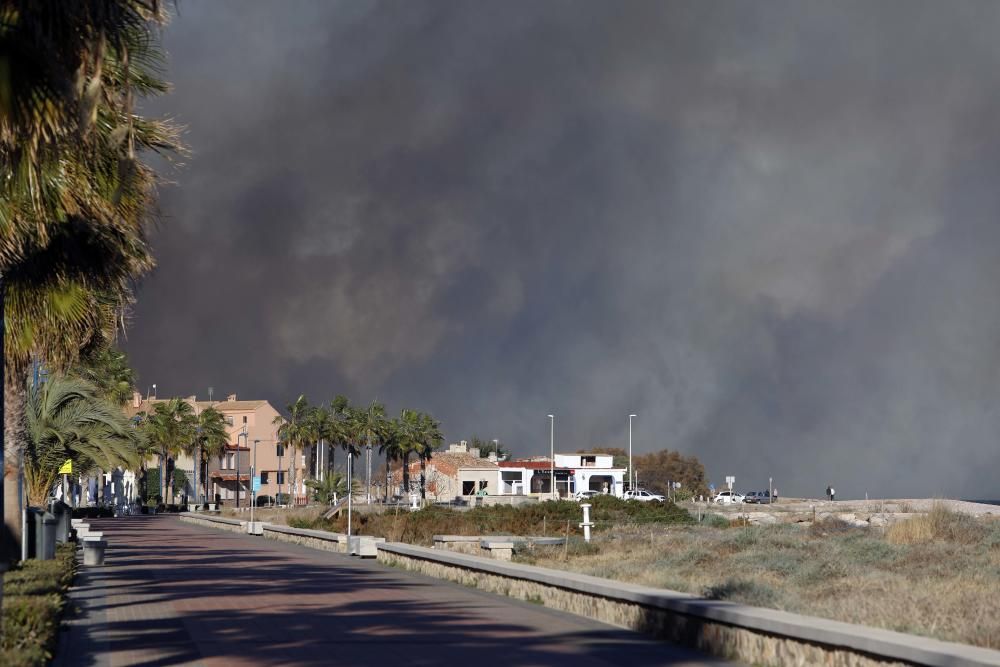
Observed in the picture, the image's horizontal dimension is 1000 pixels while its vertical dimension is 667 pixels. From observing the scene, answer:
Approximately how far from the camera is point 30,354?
2034 cm

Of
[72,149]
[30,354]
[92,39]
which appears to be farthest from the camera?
[30,354]

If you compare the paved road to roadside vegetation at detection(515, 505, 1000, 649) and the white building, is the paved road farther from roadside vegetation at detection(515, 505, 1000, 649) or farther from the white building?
the white building

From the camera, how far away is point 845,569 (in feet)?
77.0

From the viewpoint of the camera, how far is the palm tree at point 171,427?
316ft

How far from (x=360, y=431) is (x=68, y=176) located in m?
103

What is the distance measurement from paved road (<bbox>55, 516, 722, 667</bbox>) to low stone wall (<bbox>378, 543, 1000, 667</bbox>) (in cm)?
28

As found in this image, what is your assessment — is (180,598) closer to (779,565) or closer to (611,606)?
(611,606)

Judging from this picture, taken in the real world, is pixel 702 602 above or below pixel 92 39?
below

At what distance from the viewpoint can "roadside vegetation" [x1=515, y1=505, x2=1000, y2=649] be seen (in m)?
15.2

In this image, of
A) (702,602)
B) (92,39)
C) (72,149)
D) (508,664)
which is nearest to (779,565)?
(702,602)

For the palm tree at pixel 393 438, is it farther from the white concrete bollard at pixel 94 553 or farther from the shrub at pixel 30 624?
the shrub at pixel 30 624

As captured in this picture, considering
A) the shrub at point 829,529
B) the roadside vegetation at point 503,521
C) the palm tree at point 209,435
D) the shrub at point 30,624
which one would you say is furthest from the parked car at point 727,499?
the shrub at point 30,624

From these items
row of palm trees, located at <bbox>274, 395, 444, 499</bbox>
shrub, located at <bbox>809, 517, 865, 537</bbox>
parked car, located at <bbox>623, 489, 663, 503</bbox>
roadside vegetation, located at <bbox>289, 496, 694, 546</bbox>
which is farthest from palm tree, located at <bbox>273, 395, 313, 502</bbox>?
shrub, located at <bbox>809, 517, 865, 537</bbox>

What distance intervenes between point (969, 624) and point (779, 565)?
37.8 feet
